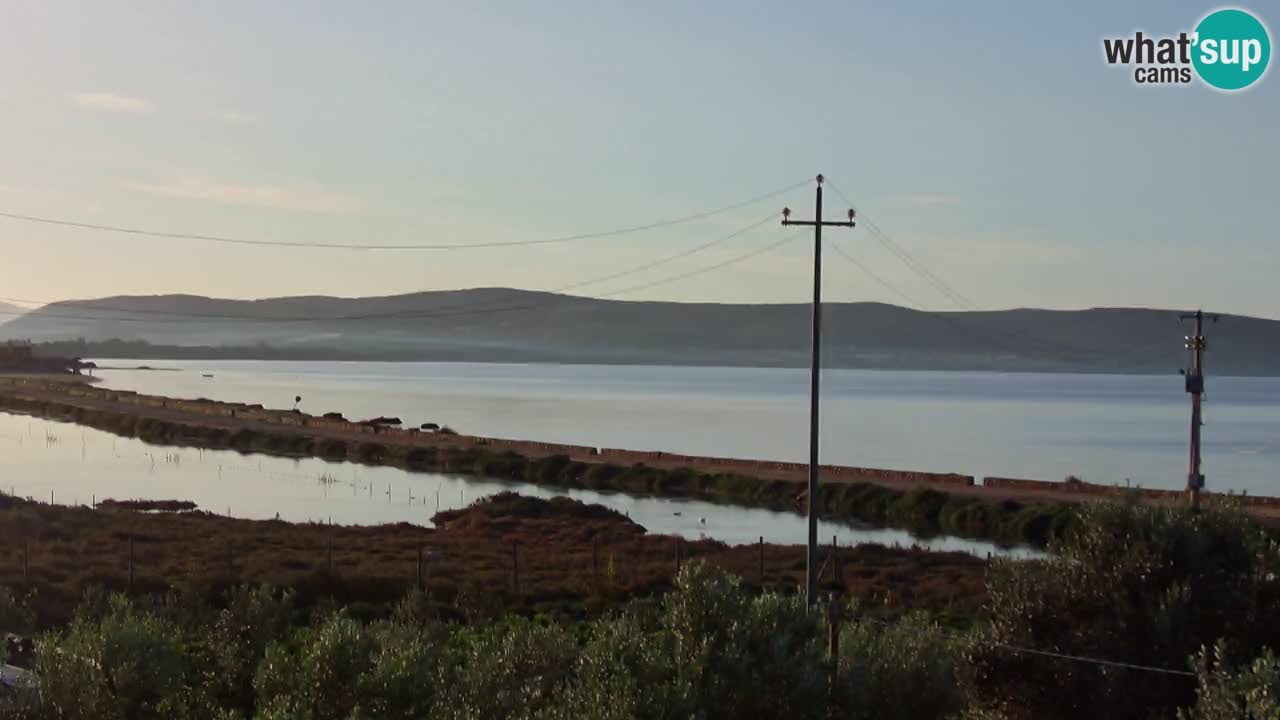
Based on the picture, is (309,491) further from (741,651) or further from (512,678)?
(741,651)

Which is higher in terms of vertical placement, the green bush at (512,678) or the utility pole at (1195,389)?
the utility pole at (1195,389)

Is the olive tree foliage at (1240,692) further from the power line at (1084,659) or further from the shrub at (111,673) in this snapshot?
the shrub at (111,673)

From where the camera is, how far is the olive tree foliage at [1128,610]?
603 inches

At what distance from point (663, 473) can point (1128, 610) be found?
220 feet

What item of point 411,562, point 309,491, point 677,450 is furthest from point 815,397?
point 677,450

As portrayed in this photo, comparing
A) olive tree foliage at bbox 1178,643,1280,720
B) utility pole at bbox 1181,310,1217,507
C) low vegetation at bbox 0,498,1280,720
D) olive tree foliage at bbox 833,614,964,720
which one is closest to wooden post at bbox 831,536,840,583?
utility pole at bbox 1181,310,1217,507

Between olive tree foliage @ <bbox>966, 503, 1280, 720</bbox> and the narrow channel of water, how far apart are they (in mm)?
36735

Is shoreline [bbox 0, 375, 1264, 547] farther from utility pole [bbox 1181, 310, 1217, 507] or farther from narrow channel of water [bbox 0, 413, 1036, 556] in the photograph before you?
utility pole [bbox 1181, 310, 1217, 507]

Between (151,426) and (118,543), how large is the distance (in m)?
81.1

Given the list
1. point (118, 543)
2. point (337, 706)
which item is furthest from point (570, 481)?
point (337, 706)

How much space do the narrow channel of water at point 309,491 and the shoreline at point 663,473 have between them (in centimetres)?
274

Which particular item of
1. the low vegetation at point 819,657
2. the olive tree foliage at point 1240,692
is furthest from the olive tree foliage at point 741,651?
the olive tree foliage at point 1240,692

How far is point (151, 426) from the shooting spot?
11919 cm

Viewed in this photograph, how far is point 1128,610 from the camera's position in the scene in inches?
619
